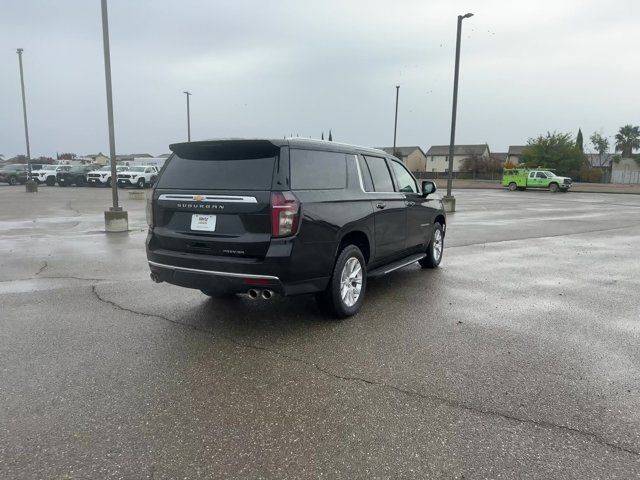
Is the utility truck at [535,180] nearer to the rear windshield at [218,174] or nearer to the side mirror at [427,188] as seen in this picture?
the side mirror at [427,188]

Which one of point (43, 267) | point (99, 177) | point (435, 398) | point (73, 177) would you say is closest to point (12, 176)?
point (73, 177)

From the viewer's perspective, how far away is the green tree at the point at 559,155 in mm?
58812

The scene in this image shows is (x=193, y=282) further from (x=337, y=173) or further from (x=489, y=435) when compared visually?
(x=489, y=435)

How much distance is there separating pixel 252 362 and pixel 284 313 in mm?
1399

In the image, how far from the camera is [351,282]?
5277 millimetres

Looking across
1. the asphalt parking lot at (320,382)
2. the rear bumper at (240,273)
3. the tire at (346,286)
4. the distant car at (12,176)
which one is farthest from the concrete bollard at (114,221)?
the distant car at (12,176)

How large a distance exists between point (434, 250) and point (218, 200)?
4423 mm

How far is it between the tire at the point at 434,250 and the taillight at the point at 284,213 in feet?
12.7

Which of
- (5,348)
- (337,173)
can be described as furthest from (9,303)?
(337,173)

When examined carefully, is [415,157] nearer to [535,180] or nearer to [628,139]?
[628,139]

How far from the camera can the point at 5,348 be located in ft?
14.1

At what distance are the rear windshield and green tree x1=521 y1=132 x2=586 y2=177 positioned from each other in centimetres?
6202

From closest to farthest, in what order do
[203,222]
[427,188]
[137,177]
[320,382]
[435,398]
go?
[435,398] → [320,382] → [203,222] → [427,188] → [137,177]

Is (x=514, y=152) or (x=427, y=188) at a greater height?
(x=514, y=152)
